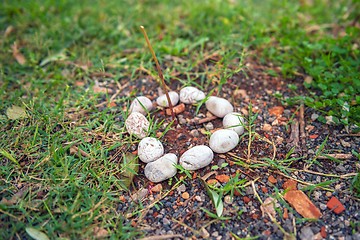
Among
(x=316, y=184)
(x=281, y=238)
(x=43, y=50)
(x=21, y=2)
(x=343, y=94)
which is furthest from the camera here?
(x=21, y=2)

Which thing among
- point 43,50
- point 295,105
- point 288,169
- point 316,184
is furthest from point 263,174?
point 43,50

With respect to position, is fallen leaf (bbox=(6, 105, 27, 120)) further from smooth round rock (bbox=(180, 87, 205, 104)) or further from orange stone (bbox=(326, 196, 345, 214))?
orange stone (bbox=(326, 196, 345, 214))

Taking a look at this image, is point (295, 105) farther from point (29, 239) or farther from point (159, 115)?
point (29, 239)

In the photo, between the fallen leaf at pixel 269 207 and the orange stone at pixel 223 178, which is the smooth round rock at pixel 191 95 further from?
the fallen leaf at pixel 269 207

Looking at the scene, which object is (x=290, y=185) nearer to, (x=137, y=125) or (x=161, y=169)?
(x=161, y=169)

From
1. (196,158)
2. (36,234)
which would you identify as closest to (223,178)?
(196,158)

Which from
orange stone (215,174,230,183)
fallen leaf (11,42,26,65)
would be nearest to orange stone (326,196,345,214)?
orange stone (215,174,230,183)
